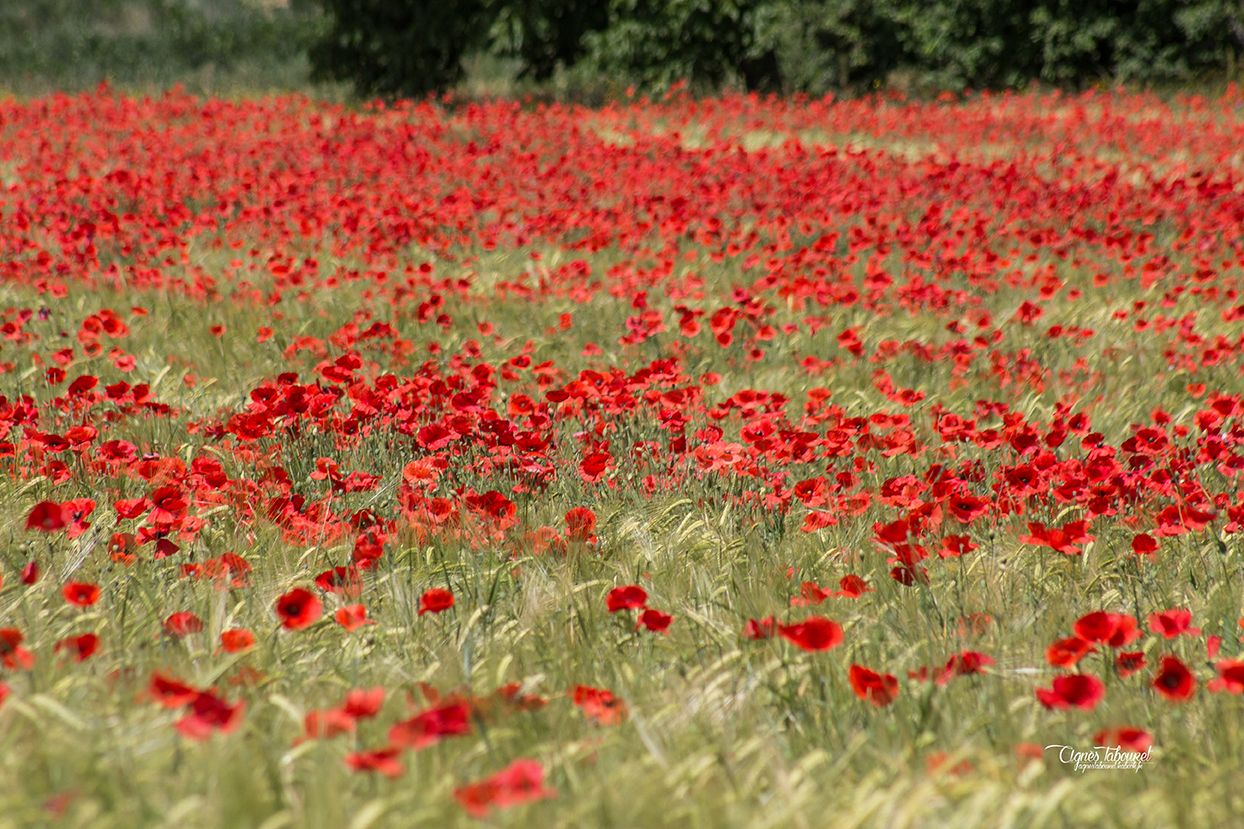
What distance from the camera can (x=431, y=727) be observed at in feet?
4.77

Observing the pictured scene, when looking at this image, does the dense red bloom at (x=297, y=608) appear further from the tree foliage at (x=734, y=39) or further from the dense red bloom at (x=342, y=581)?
the tree foliage at (x=734, y=39)

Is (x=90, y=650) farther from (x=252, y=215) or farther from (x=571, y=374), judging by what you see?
(x=252, y=215)

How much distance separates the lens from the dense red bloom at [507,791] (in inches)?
51.3

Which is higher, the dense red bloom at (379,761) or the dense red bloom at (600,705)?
the dense red bloom at (379,761)

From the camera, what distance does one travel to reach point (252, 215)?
738 centimetres

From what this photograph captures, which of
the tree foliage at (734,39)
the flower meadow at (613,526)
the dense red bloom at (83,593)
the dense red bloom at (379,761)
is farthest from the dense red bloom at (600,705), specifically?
the tree foliage at (734,39)

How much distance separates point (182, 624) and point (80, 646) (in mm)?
320

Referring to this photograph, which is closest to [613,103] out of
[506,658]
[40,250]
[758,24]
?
[758,24]

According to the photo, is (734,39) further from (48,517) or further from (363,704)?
(363,704)

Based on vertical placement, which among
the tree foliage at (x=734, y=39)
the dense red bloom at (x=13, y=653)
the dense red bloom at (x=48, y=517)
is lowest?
the dense red bloom at (x=13, y=653)

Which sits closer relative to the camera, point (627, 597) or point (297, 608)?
point (297, 608)

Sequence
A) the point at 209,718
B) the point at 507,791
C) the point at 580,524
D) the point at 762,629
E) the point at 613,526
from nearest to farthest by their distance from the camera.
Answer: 1. the point at 507,791
2. the point at 209,718
3. the point at 762,629
4. the point at 580,524
5. the point at 613,526

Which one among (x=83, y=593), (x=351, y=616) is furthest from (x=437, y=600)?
(x=83, y=593)

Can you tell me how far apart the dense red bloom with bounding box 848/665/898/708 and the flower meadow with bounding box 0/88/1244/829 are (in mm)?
37
